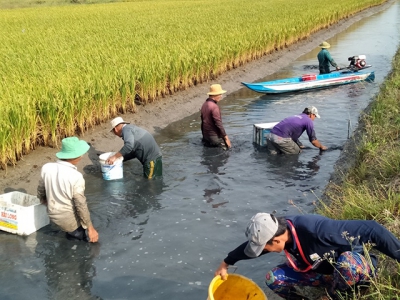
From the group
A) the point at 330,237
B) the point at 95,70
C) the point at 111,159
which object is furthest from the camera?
the point at 95,70

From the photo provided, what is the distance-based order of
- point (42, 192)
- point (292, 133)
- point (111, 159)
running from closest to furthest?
point (42, 192) < point (111, 159) < point (292, 133)

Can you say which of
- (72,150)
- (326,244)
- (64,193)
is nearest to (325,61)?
(72,150)

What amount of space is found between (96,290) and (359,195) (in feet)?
10.1

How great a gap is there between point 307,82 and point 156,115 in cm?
562

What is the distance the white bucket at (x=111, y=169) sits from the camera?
7.85 metres

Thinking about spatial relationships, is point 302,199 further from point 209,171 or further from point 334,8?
point 334,8

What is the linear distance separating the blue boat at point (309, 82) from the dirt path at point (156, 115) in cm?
143

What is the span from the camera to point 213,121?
948 centimetres

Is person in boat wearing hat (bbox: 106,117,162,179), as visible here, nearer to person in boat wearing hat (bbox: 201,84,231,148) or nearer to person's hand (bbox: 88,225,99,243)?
person in boat wearing hat (bbox: 201,84,231,148)

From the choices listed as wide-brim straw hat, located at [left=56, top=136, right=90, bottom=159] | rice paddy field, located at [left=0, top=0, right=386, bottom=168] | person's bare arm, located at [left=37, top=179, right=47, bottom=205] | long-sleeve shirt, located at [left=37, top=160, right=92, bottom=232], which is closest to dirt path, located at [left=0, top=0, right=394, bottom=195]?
rice paddy field, located at [left=0, top=0, right=386, bottom=168]

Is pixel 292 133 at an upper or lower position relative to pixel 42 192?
lower

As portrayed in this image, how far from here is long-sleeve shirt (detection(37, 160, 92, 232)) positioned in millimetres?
5555

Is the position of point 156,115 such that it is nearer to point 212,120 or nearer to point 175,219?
point 212,120

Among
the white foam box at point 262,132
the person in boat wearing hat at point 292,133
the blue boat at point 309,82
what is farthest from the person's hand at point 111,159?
the blue boat at point 309,82
